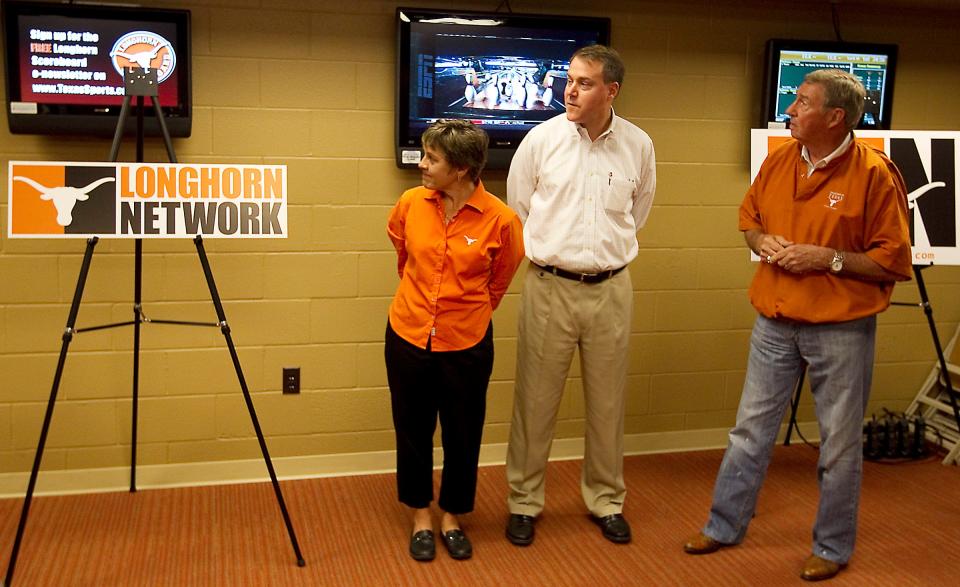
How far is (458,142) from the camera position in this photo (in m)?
2.86

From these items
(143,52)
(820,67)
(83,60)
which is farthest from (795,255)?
(83,60)

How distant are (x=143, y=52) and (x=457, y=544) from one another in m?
2.08

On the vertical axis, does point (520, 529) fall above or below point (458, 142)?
below

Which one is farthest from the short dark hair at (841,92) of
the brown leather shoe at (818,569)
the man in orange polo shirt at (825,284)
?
the brown leather shoe at (818,569)

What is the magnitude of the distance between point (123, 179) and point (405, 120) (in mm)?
1195

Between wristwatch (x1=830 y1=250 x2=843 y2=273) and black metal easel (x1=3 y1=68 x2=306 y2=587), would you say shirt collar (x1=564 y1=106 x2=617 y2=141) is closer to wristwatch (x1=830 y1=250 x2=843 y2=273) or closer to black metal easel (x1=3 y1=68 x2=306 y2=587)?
wristwatch (x1=830 y1=250 x2=843 y2=273)

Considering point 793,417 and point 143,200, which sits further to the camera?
point 793,417

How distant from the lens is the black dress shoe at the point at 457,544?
122 inches

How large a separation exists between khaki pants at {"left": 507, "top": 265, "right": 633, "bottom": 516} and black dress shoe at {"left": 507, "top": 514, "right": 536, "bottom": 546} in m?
0.02

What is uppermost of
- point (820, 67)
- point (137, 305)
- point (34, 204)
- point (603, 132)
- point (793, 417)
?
point (820, 67)

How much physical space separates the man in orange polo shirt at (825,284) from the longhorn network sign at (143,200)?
1.58 meters

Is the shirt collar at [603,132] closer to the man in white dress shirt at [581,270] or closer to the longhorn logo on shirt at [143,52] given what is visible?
the man in white dress shirt at [581,270]

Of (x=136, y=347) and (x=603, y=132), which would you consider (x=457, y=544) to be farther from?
(x=603, y=132)

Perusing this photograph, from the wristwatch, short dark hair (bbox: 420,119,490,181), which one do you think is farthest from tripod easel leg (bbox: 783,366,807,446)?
short dark hair (bbox: 420,119,490,181)
